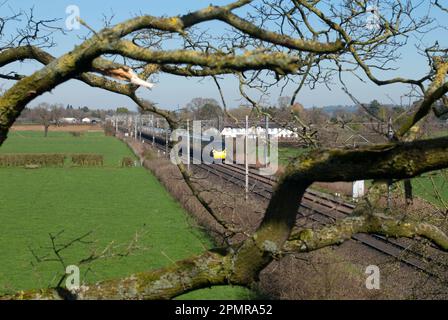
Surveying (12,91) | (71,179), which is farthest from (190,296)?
(71,179)

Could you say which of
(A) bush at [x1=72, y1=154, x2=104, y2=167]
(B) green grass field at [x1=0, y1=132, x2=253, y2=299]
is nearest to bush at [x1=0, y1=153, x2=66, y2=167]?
(A) bush at [x1=72, y1=154, x2=104, y2=167]

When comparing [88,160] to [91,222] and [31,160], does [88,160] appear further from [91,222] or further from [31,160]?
[91,222]

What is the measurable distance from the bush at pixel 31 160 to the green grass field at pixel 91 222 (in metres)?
5.21

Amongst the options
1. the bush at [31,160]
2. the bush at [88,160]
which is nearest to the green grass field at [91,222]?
the bush at [31,160]

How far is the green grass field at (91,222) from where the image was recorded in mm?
14977

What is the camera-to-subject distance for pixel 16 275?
14773 mm

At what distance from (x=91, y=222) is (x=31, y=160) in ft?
90.3

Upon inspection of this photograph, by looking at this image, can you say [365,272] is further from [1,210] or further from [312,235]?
[1,210]

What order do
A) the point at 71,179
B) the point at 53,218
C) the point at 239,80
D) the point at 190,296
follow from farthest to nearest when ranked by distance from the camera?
the point at 71,179 < the point at 53,218 < the point at 190,296 < the point at 239,80

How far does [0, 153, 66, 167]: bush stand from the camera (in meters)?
46.7

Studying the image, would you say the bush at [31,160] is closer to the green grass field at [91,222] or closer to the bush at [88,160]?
the bush at [88,160]

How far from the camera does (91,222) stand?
2252cm

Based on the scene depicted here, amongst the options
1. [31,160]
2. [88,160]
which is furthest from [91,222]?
[31,160]
